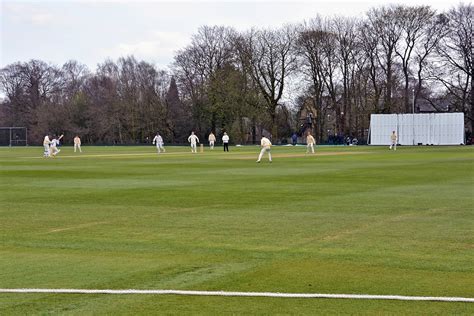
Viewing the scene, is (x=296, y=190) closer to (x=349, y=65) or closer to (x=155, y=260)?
(x=155, y=260)

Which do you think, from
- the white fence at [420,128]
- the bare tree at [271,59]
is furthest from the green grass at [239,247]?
the bare tree at [271,59]

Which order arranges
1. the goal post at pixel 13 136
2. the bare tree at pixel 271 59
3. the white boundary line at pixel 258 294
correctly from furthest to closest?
the goal post at pixel 13 136
the bare tree at pixel 271 59
the white boundary line at pixel 258 294

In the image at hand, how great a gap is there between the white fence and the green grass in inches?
2414

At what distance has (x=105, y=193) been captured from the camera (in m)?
19.2

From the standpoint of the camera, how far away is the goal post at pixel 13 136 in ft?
354

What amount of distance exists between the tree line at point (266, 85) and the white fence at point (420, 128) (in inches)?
347

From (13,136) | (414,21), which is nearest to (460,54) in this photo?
(414,21)

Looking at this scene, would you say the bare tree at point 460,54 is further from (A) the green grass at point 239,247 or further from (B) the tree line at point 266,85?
(A) the green grass at point 239,247

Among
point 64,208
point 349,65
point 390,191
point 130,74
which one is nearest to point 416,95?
point 349,65

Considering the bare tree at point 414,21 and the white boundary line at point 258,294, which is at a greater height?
the bare tree at point 414,21

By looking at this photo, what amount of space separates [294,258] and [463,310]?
3030 mm

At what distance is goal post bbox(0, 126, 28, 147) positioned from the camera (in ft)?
354

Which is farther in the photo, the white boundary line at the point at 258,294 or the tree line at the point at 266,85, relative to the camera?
the tree line at the point at 266,85

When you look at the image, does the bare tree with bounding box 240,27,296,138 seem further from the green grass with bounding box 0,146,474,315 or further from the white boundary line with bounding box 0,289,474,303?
the white boundary line with bounding box 0,289,474,303
